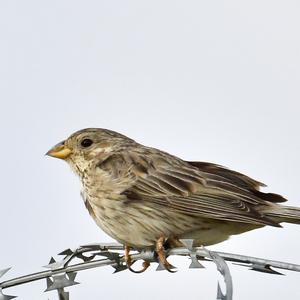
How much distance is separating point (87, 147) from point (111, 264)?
2625 millimetres

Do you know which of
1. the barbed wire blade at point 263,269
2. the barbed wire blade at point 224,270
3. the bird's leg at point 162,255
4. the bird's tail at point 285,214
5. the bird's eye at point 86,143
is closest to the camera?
the barbed wire blade at point 224,270

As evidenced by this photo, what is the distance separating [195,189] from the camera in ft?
25.7

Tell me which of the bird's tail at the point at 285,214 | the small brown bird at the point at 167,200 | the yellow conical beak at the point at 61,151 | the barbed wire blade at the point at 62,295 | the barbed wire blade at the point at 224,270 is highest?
the yellow conical beak at the point at 61,151

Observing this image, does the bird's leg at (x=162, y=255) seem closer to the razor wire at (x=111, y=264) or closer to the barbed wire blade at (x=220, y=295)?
the razor wire at (x=111, y=264)

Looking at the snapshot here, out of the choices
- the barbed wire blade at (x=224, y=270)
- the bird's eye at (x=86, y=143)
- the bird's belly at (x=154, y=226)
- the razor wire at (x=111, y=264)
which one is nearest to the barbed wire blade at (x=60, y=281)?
the razor wire at (x=111, y=264)

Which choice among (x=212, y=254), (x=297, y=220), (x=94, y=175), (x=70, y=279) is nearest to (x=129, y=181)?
(x=94, y=175)

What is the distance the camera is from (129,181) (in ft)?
26.3

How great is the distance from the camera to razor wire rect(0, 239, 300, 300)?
15.7 ft

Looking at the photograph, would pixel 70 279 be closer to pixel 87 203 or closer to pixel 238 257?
pixel 238 257

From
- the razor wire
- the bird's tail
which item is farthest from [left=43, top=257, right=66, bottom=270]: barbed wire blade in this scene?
the bird's tail

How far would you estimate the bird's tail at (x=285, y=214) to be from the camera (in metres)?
7.31

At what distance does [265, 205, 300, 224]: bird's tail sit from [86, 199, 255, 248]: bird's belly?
1.14ft

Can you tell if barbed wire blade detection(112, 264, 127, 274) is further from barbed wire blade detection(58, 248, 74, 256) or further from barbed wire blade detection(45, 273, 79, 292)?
barbed wire blade detection(45, 273, 79, 292)

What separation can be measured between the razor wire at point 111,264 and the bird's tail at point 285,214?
3.62 ft
